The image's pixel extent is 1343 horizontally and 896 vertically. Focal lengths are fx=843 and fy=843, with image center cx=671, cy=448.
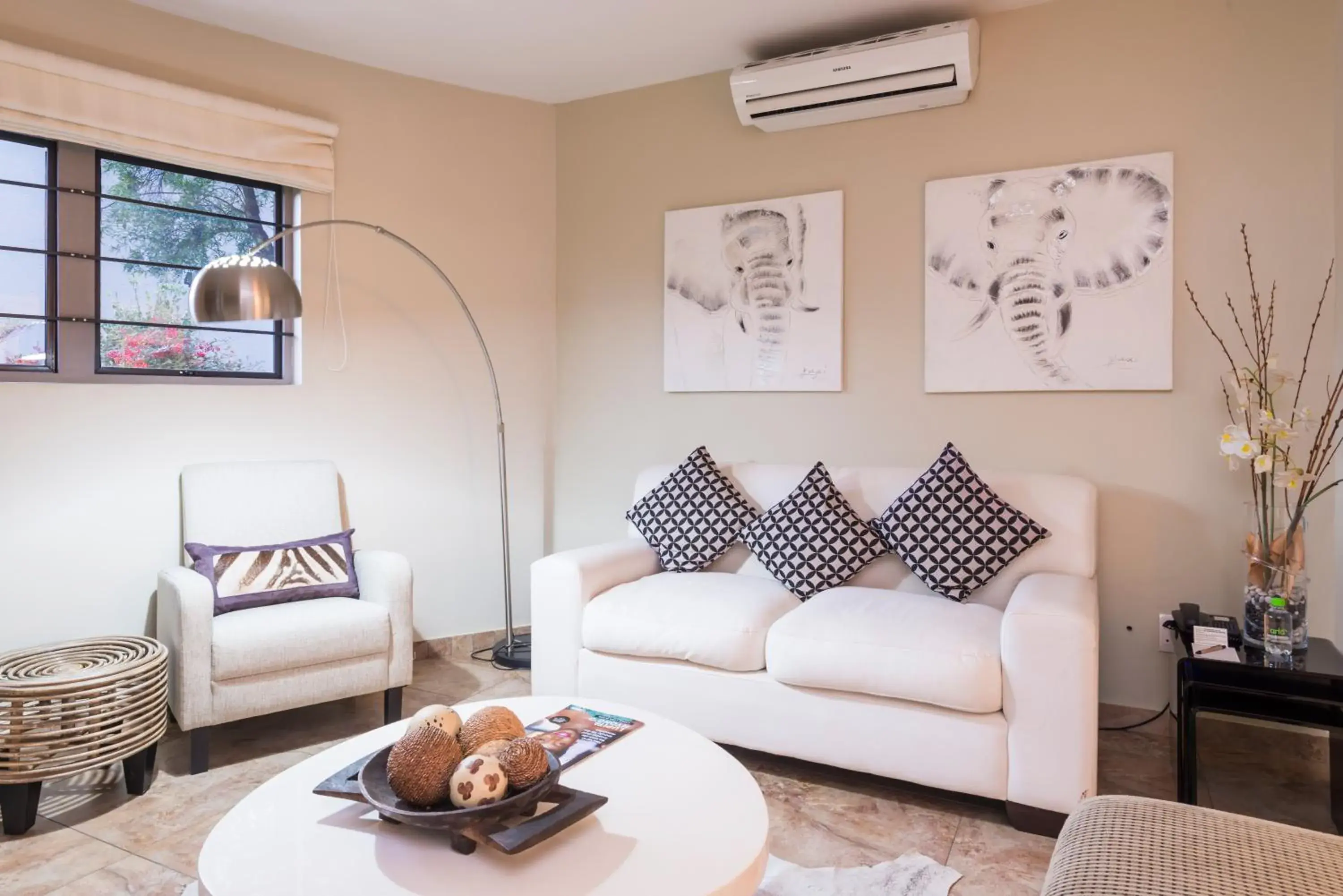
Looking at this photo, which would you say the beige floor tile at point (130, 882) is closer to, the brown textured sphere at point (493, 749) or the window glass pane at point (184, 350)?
the brown textured sphere at point (493, 749)

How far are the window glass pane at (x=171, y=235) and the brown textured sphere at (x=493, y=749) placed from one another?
2.61 metres

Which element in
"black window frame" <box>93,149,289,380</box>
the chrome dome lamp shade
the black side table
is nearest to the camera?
the chrome dome lamp shade

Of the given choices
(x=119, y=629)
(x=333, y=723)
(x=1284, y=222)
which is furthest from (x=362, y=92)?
(x=1284, y=222)

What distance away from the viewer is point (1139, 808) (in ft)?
4.36

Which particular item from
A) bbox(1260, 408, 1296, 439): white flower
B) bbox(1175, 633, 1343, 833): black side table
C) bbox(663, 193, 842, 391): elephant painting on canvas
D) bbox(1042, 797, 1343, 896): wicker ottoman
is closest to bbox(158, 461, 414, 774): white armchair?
bbox(663, 193, 842, 391): elephant painting on canvas

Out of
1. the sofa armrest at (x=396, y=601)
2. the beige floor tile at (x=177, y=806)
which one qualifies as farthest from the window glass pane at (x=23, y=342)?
the beige floor tile at (x=177, y=806)

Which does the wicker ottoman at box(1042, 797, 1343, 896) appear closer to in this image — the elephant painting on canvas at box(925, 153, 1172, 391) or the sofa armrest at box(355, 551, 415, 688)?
the elephant painting on canvas at box(925, 153, 1172, 391)

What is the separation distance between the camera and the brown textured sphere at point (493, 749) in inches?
55.4

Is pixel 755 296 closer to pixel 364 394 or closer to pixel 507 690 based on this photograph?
pixel 364 394

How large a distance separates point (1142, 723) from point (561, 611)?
6.68 ft

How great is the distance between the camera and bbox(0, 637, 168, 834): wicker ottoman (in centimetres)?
216

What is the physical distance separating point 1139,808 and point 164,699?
2.52m

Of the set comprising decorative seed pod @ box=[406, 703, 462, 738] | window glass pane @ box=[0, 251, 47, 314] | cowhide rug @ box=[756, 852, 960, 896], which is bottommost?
cowhide rug @ box=[756, 852, 960, 896]

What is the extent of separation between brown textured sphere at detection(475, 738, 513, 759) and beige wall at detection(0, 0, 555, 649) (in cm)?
221
